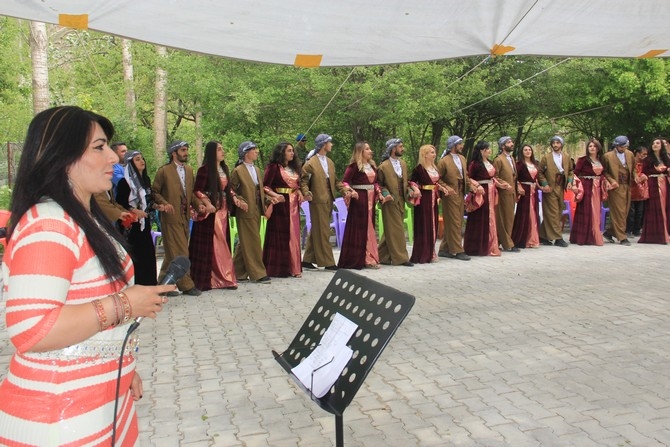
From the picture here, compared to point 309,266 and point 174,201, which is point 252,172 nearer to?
point 174,201

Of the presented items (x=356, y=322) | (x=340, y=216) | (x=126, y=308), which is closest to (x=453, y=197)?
(x=340, y=216)

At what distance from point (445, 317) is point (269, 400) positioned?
9.09 feet

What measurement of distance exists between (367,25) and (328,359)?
395 cm

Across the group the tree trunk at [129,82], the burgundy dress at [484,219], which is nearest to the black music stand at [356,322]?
the burgundy dress at [484,219]

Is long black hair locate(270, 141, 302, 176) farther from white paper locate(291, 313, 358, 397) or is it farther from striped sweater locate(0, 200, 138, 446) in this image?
striped sweater locate(0, 200, 138, 446)

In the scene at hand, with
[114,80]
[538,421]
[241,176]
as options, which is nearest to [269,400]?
[538,421]

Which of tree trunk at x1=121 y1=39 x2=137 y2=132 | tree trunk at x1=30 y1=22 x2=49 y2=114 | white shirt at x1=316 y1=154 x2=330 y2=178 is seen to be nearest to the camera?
white shirt at x1=316 y1=154 x2=330 y2=178

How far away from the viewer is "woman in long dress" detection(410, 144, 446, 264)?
33.2 ft

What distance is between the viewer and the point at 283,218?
902 centimetres

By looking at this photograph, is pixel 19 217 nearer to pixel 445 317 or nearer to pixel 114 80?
pixel 445 317

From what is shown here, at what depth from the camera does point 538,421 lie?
3.87 m

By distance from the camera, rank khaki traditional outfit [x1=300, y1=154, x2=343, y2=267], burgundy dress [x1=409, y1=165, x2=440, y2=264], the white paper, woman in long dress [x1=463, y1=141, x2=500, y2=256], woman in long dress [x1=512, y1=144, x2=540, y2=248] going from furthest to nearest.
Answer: woman in long dress [x1=512, y1=144, x2=540, y2=248] → woman in long dress [x1=463, y1=141, x2=500, y2=256] → burgundy dress [x1=409, y1=165, x2=440, y2=264] → khaki traditional outfit [x1=300, y1=154, x2=343, y2=267] → the white paper

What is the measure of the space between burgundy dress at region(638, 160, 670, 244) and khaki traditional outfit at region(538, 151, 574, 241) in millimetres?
1482

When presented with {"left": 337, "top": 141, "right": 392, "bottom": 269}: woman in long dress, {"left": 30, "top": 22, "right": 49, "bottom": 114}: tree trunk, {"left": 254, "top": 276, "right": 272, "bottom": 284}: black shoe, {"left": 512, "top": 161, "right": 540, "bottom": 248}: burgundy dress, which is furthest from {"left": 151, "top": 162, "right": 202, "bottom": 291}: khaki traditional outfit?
{"left": 30, "top": 22, "right": 49, "bottom": 114}: tree trunk
